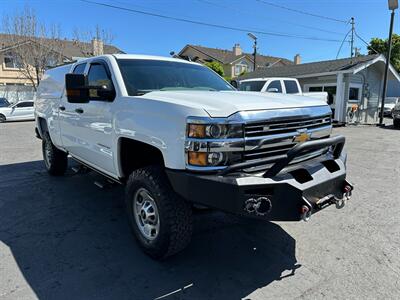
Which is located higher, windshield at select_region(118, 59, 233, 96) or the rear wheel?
windshield at select_region(118, 59, 233, 96)

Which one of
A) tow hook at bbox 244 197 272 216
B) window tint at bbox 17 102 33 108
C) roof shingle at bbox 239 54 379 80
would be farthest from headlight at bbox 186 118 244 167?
window tint at bbox 17 102 33 108

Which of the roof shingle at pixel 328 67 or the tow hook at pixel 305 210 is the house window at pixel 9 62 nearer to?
the roof shingle at pixel 328 67

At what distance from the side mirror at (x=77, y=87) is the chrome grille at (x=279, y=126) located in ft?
6.29

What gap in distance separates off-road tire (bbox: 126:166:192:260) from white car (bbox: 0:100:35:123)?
20.9m

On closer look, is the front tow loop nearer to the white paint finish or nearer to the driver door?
the white paint finish

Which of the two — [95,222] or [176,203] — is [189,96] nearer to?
[176,203]

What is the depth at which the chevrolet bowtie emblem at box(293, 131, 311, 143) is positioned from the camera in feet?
10.3

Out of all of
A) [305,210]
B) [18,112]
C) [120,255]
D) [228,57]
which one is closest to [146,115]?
[120,255]

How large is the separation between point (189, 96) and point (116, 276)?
5.93 ft

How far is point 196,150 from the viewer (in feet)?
8.82

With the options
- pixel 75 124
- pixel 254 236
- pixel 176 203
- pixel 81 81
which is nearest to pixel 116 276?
pixel 176 203

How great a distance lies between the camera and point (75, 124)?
4.79 meters

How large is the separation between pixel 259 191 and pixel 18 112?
22.1 metres

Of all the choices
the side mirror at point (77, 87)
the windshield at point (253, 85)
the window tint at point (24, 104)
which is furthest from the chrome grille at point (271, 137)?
the window tint at point (24, 104)
